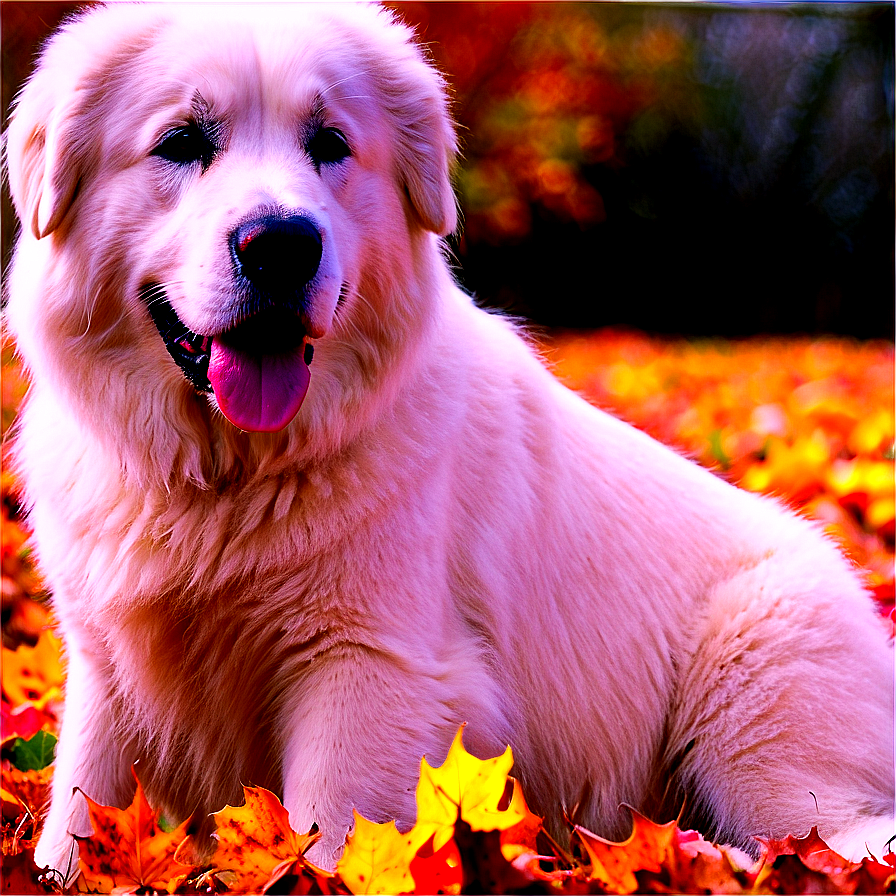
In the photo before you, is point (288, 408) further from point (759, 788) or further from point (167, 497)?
point (759, 788)

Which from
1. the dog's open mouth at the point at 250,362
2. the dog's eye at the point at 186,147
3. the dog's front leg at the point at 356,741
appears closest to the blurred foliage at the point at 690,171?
the dog's eye at the point at 186,147

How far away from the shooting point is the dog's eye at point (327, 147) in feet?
7.67

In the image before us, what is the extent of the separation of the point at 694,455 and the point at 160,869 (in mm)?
3074

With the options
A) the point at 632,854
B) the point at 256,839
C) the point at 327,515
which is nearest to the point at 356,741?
the point at 256,839

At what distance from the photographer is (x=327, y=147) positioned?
7.75 feet

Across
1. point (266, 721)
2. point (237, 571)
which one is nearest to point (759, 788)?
point (266, 721)

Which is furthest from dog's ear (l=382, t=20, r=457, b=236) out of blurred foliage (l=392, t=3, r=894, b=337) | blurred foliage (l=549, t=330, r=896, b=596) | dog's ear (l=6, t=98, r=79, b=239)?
blurred foliage (l=392, t=3, r=894, b=337)

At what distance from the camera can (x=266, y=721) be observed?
7.78 feet

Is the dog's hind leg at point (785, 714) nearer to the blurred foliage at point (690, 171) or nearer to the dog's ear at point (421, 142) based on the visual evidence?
the dog's ear at point (421, 142)

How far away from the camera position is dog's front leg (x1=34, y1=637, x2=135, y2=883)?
2.50 metres

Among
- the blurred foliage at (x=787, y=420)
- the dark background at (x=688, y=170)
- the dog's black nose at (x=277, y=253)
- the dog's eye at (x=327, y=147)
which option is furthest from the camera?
the dark background at (x=688, y=170)

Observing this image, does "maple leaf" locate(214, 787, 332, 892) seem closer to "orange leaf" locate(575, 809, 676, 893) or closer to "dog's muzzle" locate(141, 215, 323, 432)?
"orange leaf" locate(575, 809, 676, 893)

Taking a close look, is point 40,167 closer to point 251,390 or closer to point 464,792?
point 251,390

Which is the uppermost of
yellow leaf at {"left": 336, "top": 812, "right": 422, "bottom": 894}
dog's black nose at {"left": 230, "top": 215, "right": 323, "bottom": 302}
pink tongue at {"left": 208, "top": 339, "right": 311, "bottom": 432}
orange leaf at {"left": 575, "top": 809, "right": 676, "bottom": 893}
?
dog's black nose at {"left": 230, "top": 215, "right": 323, "bottom": 302}
